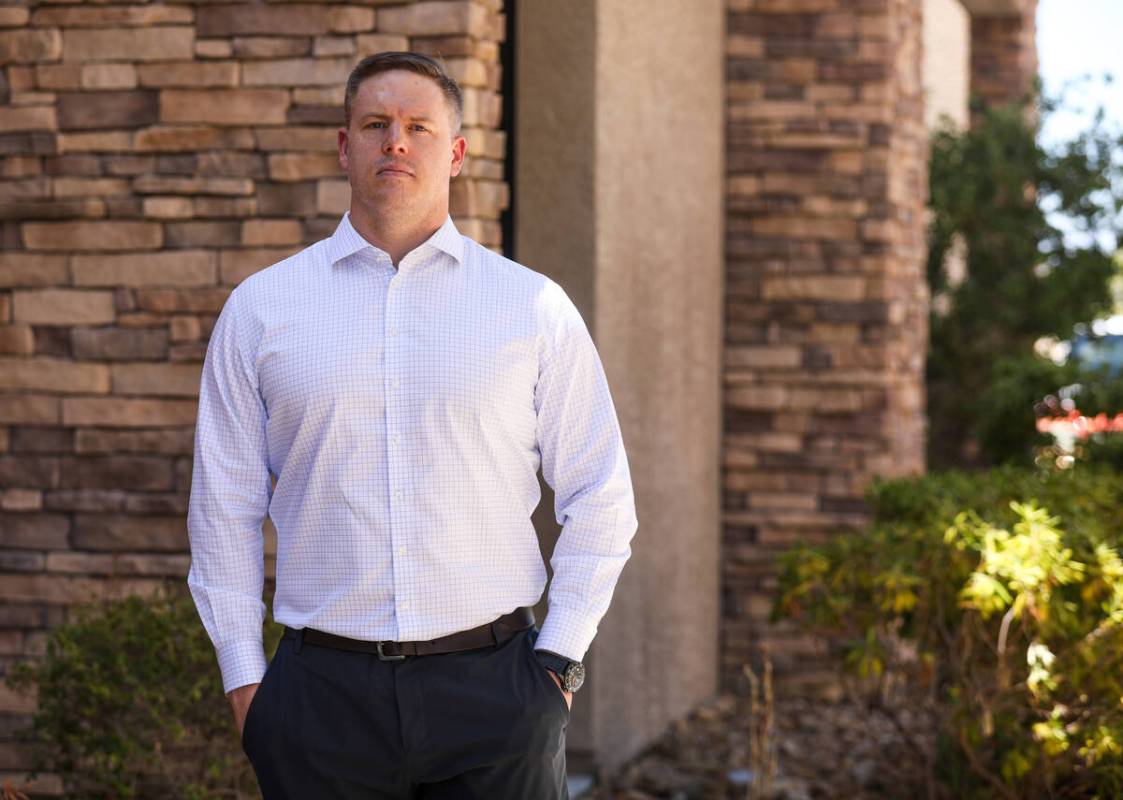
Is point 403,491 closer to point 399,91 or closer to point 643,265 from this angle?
point 399,91

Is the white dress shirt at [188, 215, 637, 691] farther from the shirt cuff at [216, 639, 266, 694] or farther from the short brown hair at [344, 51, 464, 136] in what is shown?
the short brown hair at [344, 51, 464, 136]

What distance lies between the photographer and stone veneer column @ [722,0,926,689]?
742 centimetres

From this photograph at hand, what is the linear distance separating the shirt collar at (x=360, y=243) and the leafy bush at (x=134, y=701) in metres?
1.42

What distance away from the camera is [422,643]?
279 cm

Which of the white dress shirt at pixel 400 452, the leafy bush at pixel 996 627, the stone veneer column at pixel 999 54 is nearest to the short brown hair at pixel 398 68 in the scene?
the white dress shirt at pixel 400 452

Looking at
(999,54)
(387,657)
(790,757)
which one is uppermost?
(999,54)

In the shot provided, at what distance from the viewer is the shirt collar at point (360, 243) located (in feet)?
9.71

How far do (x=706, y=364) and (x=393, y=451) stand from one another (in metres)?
4.55

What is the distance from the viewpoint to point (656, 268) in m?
6.47

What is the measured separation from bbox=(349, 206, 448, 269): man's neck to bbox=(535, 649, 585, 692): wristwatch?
78cm

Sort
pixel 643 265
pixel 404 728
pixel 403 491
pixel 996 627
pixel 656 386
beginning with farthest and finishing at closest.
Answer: pixel 656 386, pixel 643 265, pixel 996 627, pixel 403 491, pixel 404 728

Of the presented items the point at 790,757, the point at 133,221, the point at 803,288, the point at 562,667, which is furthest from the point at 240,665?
the point at 803,288

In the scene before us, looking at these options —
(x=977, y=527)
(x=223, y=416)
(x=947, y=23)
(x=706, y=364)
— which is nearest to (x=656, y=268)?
(x=706, y=364)

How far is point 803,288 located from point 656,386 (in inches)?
50.3
